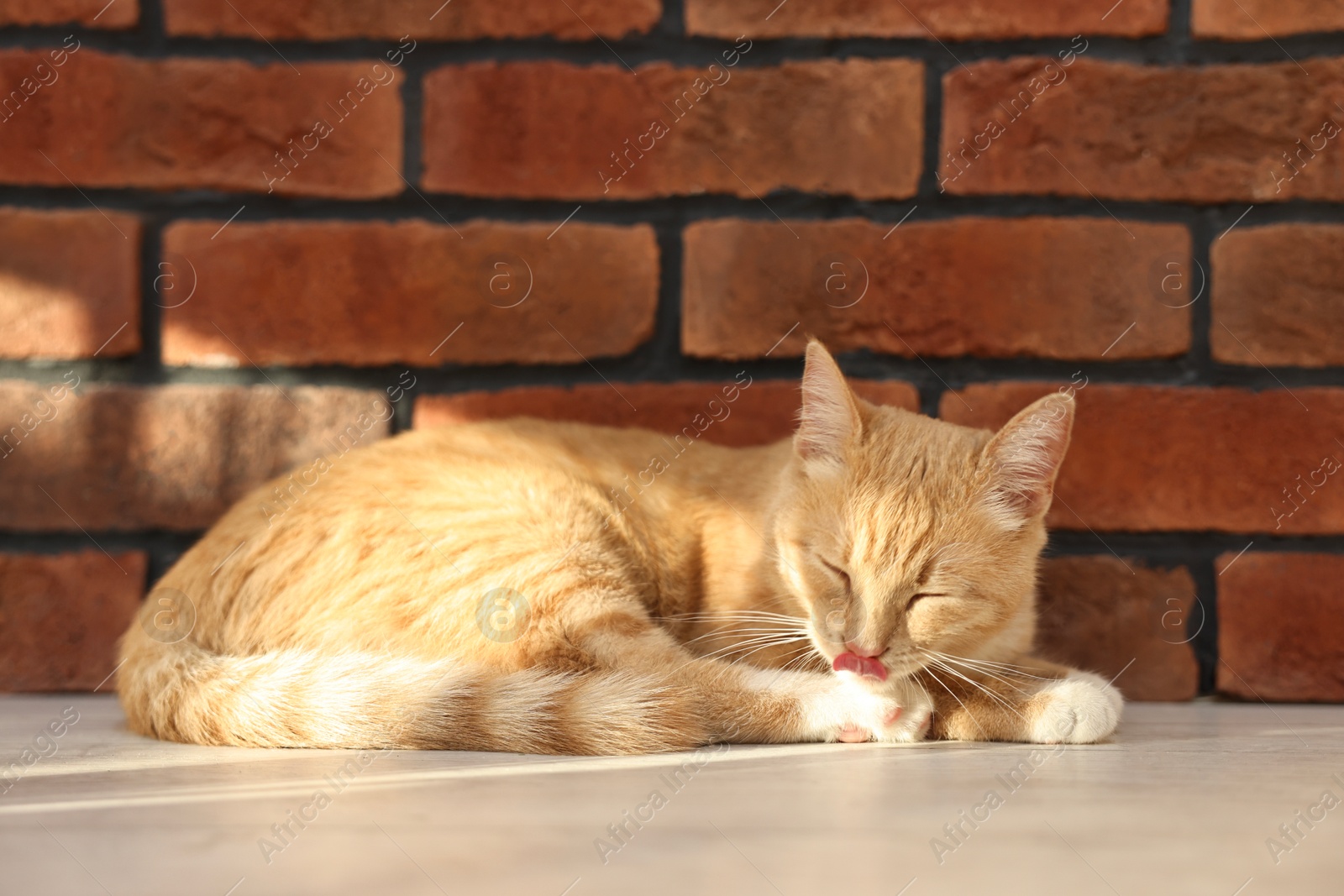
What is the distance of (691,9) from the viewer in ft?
4.99

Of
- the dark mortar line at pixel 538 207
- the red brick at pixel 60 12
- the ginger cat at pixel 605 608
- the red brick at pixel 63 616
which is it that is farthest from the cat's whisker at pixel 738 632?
the red brick at pixel 60 12

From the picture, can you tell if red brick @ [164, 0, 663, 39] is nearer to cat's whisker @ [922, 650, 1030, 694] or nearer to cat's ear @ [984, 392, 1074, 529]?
cat's ear @ [984, 392, 1074, 529]

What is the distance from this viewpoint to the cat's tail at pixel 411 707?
107 centimetres

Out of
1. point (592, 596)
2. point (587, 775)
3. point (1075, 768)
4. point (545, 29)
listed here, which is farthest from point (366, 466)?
point (1075, 768)

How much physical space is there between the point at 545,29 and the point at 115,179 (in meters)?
0.69

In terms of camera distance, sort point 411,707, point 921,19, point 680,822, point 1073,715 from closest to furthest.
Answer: point 680,822 < point 411,707 < point 1073,715 < point 921,19

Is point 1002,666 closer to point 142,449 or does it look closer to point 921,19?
point 921,19

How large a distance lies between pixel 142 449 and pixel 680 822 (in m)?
1.14

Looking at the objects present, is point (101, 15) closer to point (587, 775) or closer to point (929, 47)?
point (929, 47)

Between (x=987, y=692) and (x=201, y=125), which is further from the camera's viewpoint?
(x=201, y=125)

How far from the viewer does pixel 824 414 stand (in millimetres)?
1360

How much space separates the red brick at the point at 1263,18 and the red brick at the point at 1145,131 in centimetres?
5

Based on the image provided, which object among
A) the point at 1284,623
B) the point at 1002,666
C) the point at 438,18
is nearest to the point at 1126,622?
the point at 1284,623

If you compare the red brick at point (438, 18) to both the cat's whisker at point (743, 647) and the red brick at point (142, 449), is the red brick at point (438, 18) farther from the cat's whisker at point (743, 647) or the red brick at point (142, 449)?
the cat's whisker at point (743, 647)
